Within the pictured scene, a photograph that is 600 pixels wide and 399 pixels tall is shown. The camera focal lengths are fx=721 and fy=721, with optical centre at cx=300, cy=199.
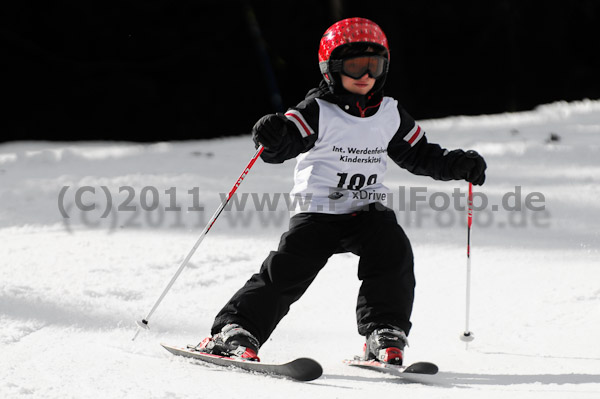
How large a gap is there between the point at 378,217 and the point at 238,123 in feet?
29.8

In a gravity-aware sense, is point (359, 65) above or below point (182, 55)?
below

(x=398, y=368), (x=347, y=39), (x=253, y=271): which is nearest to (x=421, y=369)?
(x=398, y=368)

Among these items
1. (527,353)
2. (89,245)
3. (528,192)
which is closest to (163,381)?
(527,353)

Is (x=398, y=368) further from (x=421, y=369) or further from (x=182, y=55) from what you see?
(x=182, y=55)

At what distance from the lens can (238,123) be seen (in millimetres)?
11500

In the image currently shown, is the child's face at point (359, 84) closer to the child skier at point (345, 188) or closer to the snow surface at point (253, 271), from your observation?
the child skier at point (345, 188)

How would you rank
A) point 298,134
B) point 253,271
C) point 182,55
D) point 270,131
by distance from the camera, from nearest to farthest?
1. point 270,131
2. point 298,134
3. point 253,271
4. point 182,55

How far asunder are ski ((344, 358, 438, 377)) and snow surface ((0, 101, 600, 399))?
3 cm

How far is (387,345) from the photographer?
2340mm

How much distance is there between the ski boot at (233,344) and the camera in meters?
2.35

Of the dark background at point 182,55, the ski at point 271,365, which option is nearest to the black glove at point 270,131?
the ski at point 271,365

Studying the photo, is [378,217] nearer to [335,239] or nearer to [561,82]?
[335,239]

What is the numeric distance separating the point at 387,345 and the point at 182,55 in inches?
373

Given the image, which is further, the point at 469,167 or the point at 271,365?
the point at 469,167
